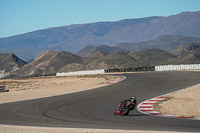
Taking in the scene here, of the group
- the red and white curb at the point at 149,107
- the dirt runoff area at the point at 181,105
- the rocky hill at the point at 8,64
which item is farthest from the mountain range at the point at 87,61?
the red and white curb at the point at 149,107

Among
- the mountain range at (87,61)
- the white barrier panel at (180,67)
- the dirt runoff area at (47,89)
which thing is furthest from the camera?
the mountain range at (87,61)

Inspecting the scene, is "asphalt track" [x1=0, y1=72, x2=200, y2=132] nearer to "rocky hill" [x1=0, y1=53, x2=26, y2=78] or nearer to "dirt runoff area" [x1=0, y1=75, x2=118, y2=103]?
"dirt runoff area" [x1=0, y1=75, x2=118, y2=103]

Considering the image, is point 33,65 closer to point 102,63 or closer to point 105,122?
point 102,63

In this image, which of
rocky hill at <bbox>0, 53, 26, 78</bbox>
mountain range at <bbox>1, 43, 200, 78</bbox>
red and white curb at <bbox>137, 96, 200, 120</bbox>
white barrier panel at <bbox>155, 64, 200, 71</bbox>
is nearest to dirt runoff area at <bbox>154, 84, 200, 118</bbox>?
→ red and white curb at <bbox>137, 96, 200, 120</bbox>

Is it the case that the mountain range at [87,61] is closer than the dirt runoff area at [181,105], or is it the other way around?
the dirt runoff area at [181,105]

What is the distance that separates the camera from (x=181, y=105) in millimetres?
21594

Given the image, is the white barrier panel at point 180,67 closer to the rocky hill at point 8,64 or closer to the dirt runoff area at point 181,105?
the dirt runoff area at point 181,105

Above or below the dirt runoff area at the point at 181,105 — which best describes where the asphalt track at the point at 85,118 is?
below

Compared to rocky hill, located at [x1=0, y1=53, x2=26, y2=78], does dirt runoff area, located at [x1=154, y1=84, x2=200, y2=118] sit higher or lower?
lower

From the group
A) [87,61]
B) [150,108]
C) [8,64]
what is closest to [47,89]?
[150,108]

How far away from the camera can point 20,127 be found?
50.5 feet

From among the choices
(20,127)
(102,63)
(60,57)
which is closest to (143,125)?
(20,127)

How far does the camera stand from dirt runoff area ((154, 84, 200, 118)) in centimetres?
1889

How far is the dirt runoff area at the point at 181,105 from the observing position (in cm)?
1889
